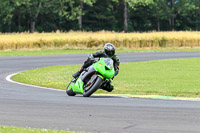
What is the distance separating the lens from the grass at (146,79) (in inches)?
618

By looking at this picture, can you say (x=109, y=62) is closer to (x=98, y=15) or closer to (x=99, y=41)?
(x=99, y=41)

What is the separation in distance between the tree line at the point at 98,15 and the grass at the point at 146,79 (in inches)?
1519

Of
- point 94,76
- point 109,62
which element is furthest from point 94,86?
point 109,62

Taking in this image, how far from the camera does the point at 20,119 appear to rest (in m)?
9.48

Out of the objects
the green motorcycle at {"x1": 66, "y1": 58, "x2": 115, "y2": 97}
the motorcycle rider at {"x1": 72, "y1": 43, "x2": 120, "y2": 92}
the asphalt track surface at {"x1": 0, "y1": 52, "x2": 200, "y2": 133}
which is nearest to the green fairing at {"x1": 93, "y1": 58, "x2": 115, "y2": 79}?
the green motorcycle at {"x1": 66, "y1": 58, "x2": 115, "y2": 97}

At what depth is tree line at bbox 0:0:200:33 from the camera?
65.6 m

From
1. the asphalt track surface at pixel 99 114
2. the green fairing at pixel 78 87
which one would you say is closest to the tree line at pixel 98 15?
the green fairing at pixel 78 87

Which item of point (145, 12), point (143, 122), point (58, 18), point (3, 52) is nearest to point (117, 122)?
point (143, 122)

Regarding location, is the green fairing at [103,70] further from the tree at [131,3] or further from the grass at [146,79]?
the tree at [131,3]

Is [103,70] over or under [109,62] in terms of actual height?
under

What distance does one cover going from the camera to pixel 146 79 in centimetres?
1923

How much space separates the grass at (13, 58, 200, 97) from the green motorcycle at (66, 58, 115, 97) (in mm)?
2262

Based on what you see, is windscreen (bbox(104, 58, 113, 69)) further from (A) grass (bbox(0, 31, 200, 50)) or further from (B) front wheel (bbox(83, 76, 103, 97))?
(A) grass (bbox(0, 31, 200, 50))

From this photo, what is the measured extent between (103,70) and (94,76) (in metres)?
0.32
